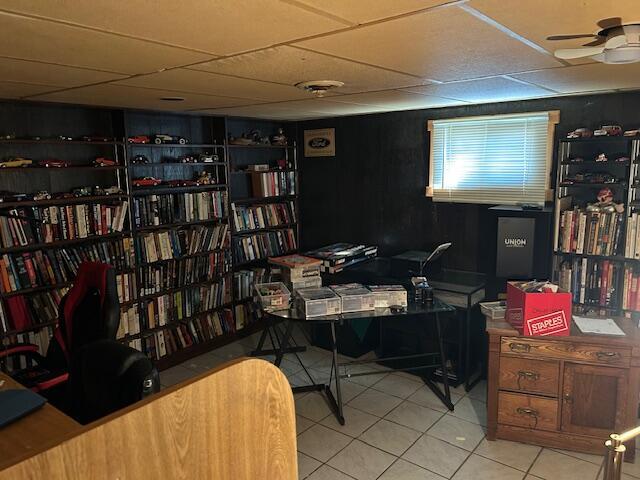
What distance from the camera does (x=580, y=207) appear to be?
3678 mm

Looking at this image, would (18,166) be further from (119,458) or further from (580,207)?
(580,207)

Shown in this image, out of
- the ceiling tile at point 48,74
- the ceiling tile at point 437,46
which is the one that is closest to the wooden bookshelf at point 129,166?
the ceiling tile at point 48,74

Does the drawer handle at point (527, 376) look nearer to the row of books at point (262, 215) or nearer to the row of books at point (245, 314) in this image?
the row of books at point (245, 314)

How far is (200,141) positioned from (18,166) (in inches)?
66.2

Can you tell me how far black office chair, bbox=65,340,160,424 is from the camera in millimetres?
1765

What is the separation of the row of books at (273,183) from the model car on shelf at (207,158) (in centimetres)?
51

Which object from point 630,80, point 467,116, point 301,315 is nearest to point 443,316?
point 301,315

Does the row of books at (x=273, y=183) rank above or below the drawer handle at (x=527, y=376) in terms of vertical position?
above

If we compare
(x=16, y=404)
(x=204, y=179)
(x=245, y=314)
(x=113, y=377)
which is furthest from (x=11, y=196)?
(x=245, y=314)

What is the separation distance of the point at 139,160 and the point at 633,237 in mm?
3701

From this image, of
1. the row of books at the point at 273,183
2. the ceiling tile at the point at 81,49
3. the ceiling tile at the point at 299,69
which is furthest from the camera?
the row of books at the point at 273,183

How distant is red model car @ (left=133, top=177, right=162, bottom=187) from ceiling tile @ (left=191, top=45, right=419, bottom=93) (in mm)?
1876

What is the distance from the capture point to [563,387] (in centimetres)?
289

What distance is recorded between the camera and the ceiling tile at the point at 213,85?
95.7 inches
